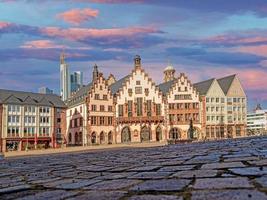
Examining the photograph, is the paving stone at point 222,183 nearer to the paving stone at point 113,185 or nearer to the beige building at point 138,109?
the paving stone at point 113,185

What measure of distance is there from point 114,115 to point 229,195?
83.5 m

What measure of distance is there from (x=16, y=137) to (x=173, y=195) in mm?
82348

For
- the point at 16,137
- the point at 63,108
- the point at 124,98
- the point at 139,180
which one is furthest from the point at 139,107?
the point at 139,180

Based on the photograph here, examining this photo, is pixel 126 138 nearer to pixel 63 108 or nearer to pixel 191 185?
pixel 63 108

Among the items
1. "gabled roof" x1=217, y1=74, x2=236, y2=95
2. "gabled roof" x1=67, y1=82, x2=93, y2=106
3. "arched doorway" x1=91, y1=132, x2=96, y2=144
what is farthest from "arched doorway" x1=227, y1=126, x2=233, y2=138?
"gabled roof" x1=67, y1=82, x2=93, y2=106

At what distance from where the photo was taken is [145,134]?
87.5 meters

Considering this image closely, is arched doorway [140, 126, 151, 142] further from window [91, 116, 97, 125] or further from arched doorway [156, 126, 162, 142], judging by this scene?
window [91, 116, 97, 125]

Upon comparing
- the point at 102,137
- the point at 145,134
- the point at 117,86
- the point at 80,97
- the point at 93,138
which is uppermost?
the point at 117,86

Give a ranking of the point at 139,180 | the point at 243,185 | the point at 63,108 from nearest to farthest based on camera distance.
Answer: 1. the point at 243,185
2. the point at 139,180
3. the point at 63,108

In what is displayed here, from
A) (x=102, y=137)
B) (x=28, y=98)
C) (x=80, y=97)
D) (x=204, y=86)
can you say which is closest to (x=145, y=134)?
(x=102, y=137)

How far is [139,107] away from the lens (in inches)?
3482

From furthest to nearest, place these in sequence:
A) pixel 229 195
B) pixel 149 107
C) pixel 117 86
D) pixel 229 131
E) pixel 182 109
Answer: pixel 229 131
pixel 117 86
pixel 182 109
pixel 149 107
pixel 229 195

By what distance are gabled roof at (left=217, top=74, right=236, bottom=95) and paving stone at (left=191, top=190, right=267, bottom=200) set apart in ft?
321

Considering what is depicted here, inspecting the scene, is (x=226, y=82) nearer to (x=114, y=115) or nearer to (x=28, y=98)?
(x=114, y=115)
